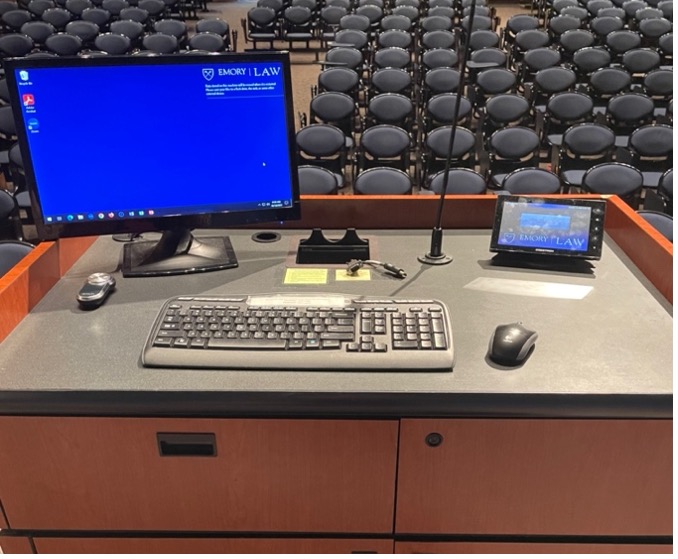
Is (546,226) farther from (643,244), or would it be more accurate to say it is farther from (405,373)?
(405,373)

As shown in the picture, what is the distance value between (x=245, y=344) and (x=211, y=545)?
1.31ft

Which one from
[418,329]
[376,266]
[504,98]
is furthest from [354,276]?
[504,98]

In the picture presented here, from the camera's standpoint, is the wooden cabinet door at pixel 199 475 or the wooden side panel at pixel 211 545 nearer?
the wooden cabinet door at pixel 199 475

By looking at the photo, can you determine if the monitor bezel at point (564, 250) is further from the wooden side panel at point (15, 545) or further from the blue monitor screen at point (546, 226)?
the wooden side panel at point (15, 545)

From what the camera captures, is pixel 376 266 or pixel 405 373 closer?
pixel 405 373

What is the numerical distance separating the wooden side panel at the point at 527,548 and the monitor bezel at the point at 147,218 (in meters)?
0.72

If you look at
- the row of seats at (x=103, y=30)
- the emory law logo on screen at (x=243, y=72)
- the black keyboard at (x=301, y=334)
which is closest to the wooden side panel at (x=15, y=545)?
the black keyboard at (x=301, y=334)

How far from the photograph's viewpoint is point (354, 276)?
1370mm

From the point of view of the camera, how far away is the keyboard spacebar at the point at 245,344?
3.42 ft

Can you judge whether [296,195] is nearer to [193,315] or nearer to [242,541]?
[193,315]

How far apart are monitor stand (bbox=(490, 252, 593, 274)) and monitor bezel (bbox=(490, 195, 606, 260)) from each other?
0.02 m

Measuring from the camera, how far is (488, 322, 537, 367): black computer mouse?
1030 mm

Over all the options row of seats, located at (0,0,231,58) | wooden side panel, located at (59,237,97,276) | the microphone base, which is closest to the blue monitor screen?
the microphone base

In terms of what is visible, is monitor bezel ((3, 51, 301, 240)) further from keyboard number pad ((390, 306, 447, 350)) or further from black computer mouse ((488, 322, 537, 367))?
black computer mouse ((488, 322, 537, 367))
